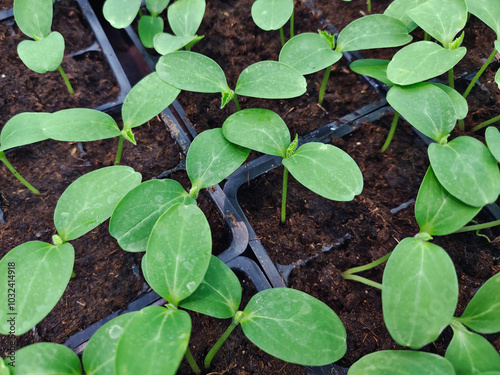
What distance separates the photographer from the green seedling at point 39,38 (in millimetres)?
1007

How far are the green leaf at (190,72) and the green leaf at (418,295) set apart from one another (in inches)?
23.9

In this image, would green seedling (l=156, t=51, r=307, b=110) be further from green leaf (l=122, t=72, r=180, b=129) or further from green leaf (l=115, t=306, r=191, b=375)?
green leaf (l=115, t=306, r=191, b=375)

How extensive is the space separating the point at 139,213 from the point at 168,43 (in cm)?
54

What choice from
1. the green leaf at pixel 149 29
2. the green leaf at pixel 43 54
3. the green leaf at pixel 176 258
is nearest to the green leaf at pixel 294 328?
the green leaf at pixel 176 258

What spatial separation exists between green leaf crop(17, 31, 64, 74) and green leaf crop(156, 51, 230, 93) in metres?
0.32

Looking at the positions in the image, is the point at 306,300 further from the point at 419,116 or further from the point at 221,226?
the point at 419,116

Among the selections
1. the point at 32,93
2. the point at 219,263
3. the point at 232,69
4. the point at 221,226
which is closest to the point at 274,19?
the point at 232,69

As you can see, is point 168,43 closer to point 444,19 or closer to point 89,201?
point 89,201

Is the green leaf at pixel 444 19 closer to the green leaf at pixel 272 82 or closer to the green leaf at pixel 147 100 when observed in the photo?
the green leaf at pixel 272 82

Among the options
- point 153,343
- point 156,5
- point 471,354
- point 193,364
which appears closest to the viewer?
point 153,343

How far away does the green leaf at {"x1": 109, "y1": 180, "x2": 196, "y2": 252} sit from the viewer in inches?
30.2

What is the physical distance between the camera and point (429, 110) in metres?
0.87

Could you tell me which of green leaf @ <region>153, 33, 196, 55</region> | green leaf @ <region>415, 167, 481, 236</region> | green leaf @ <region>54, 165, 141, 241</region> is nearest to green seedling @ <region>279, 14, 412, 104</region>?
green leaf @ <region>153, 33, 196, 55</region>

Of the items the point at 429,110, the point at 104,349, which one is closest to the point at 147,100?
the point at 104,349
